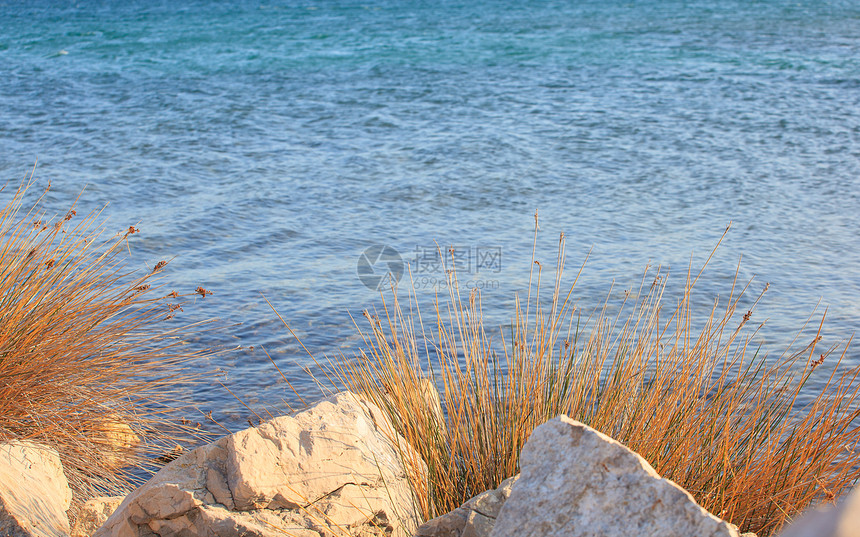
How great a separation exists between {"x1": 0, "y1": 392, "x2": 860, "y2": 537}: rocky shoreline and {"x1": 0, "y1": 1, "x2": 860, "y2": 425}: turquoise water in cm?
116

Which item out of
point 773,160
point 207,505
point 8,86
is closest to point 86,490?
point 207,505

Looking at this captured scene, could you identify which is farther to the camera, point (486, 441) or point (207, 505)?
point (486, 441)

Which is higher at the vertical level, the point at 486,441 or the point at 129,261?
the point at 486,441

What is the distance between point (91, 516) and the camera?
113 inches

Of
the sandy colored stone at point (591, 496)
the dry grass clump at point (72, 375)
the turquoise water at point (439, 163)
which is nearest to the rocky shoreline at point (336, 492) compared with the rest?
the sandy colored stone at point (591, 496)

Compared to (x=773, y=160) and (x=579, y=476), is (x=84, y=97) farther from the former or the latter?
(x=579, y=476)

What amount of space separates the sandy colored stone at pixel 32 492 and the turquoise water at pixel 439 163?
1017 millimetres

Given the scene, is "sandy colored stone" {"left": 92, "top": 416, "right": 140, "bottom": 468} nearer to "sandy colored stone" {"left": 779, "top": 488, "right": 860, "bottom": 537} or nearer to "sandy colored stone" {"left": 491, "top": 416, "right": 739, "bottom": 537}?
"sandy colored stone" {"left": 491, "top": 416, "right": 739, "bottom": 537}

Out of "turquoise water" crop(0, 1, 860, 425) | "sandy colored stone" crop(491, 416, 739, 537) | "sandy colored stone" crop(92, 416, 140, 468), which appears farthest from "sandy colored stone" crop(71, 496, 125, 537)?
"sandy colored stone" crop(491, 416, 739, 537)

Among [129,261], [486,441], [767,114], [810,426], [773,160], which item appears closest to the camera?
[810,426]

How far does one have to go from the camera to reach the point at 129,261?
5738 mm

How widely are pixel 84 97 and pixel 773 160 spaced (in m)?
9.60

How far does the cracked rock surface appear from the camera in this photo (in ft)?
7.98

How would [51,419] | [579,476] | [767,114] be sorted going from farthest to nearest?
[767,114], [51,419], [579,476]
